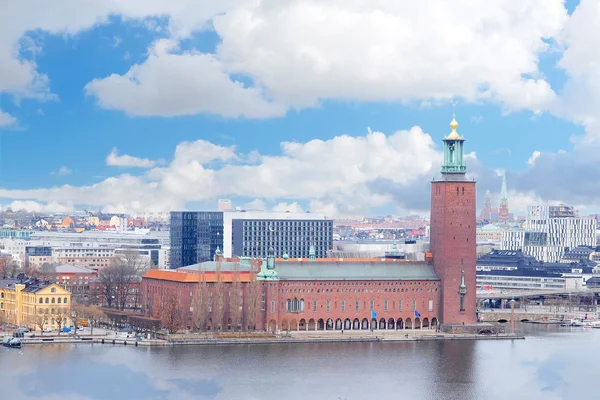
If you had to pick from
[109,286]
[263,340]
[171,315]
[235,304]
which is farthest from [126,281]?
[263,340]

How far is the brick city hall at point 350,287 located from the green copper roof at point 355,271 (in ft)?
0.17

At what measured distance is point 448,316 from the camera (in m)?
80.9

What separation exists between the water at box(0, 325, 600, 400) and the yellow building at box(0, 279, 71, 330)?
6.04m

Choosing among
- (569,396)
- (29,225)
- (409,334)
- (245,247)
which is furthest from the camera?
(29,225)

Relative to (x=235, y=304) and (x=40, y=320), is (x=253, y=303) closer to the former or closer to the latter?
(x=235, y=304)

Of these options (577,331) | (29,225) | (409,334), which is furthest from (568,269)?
(29,225)

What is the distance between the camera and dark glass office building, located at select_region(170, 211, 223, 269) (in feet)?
372

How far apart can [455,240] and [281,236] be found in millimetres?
33404

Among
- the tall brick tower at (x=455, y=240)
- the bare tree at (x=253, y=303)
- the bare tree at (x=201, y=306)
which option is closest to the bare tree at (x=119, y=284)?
the bare tree at (x=201, y=306)

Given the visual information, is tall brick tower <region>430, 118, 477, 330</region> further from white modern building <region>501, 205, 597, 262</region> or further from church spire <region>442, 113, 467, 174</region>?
white modern building <region>501, 205, 597, 262</region>

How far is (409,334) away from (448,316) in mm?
3736

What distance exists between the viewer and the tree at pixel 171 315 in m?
75.6

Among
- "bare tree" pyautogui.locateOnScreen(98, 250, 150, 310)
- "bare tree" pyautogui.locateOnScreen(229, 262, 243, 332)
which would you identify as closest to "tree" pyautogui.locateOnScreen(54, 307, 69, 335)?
"bare tree" pyautogui.locateOnScreen(229, 262, 243, 332)

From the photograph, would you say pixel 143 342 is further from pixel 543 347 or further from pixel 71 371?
pixel 543 347
